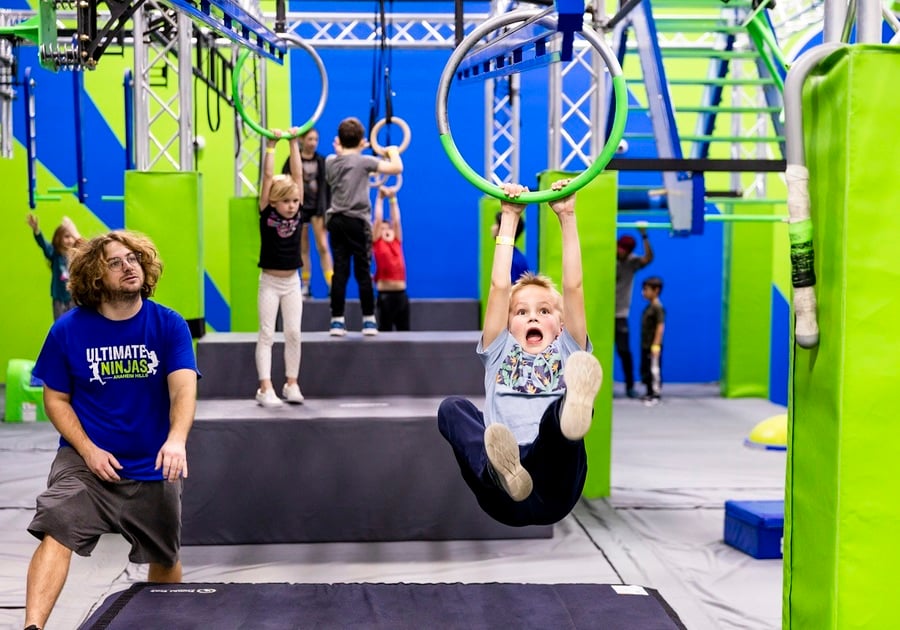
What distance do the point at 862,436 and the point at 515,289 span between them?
4.51 feet

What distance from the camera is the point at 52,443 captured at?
786 centimetres

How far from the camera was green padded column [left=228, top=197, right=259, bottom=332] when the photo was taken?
8578 millimetres

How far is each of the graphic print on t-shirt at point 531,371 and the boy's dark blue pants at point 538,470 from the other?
7.2 inches

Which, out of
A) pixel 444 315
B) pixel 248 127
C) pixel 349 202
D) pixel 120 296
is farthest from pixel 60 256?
pixel 120 296

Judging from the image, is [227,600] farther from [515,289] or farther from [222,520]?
[222,520]

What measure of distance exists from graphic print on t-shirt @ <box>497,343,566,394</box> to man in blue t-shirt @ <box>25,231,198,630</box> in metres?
1.07

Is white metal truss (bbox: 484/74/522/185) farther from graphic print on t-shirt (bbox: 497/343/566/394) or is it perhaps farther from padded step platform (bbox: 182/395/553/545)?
graphic print on t-shirt (bbox: 497/343/566/394)

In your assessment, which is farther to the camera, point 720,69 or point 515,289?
point 720,69

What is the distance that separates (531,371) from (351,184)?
3.06m

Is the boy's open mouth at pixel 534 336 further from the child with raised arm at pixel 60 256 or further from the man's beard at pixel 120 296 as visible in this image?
the child with raised arm at pixel 60 256

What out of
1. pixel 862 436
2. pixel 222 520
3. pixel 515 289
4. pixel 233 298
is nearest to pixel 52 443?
pixel 233 298

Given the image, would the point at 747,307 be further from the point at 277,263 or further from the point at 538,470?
the point at 538,470

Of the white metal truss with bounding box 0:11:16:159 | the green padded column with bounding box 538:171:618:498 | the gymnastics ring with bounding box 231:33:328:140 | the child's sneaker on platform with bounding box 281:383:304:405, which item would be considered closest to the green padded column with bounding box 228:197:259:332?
the white metal truss with bounding box 0:11:16:159

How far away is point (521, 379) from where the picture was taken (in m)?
3.48
